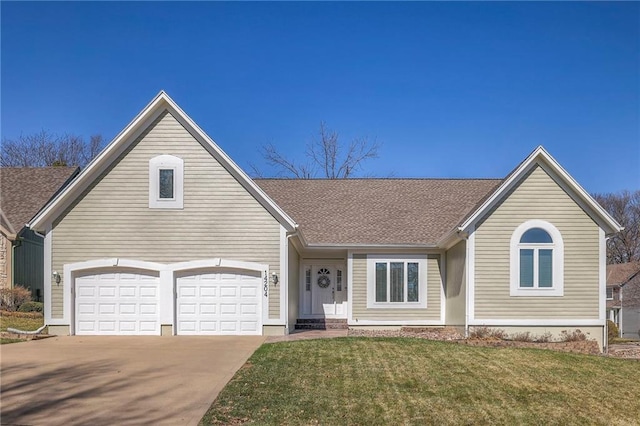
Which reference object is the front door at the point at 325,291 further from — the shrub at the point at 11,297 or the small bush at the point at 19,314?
the shrub at the point at 11,297

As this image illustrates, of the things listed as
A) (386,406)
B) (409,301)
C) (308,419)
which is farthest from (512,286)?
(308,419)

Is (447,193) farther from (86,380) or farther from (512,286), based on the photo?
(86,380)

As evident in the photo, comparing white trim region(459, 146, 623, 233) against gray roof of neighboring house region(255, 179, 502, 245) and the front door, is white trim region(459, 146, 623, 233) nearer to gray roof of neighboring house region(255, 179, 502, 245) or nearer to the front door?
gray roof of neighboring house region(255, 179, 502, 245)

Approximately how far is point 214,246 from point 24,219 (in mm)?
13116

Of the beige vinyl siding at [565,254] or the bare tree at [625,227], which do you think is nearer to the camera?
the beige vinyl siding at [565,254]

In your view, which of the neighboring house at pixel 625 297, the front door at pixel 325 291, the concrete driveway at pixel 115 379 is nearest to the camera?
the concrete driveway at pixel 115 379

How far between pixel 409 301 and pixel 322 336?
Result: 3.95 m

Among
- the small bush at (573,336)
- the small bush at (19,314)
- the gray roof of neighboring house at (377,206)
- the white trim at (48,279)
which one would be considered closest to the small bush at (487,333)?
the small bush at (573,336)

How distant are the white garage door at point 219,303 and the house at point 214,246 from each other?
3cm

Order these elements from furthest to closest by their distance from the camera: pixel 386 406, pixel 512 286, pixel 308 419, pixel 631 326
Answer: pixel 631 326 → pixel 512 286 → pixel 386 406 → pixel 308 419

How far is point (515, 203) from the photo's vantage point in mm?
15906

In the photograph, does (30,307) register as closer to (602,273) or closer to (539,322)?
(539,322)

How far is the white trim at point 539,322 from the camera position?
15586 mm

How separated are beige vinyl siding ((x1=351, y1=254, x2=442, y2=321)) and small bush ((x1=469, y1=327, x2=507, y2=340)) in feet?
10.0
